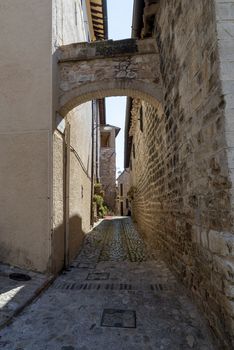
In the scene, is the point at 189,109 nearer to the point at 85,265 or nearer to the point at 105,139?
the point at 85,265

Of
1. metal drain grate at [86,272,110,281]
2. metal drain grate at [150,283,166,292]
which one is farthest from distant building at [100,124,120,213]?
metal drain grate at [150,283,166,292]

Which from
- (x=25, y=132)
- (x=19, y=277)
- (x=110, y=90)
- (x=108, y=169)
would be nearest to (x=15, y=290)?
(x=19, y=277)

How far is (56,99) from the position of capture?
443cm

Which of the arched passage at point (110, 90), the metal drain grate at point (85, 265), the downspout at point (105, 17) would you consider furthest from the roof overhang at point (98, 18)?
the metal drain grate at point (85, 265)

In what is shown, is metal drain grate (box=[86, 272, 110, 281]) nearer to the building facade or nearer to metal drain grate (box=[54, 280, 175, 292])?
metal drain grate (box=[54, 280, 175, 292])

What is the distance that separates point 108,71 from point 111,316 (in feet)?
12.2

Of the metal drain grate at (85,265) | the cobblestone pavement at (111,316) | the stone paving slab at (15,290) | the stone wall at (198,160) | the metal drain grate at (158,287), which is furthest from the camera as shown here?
the metal drain grate at (85,265)

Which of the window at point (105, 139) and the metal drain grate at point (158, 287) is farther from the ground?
the window at point (105, 139)

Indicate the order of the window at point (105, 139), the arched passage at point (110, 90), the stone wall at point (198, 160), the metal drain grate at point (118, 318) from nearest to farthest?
the stone wall at point (198, 160) → the metal drain grate at point (118, 318) → the arched passage at point (110, 90) → the window at point (105, 139)

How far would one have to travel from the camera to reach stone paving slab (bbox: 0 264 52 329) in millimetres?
2721

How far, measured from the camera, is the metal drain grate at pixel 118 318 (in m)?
2.58

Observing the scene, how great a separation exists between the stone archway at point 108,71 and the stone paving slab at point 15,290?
102 inches

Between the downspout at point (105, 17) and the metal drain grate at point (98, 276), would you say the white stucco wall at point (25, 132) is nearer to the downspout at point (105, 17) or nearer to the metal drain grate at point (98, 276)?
the metal drain grate at point (98, 276)


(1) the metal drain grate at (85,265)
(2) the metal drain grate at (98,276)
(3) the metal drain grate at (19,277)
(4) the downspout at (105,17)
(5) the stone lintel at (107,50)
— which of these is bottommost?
(2) the metal drain grate at (98,276)
